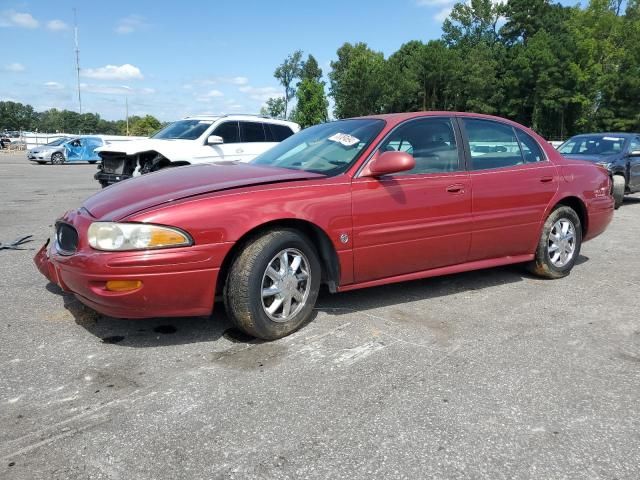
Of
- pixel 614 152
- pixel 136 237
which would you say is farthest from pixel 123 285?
pixel 614 152

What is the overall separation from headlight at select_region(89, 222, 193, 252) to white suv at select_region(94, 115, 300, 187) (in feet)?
21.7

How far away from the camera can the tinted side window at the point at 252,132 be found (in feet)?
36.0

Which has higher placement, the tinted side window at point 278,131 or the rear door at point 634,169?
the tinted side window at point 278,131

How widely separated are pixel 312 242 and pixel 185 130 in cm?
775

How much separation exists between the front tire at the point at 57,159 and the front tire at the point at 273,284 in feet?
88.8

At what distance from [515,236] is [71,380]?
12.0 feet

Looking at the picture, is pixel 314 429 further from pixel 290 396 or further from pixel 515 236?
pixel 515 236

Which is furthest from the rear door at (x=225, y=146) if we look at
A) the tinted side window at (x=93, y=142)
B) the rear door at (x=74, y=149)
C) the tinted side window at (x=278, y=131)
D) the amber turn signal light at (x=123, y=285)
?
the tinted side window at (x=93, y=142)

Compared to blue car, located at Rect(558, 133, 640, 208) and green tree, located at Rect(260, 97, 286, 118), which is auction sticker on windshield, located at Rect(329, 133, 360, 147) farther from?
green tree, located at Rect(260, 97, 286, 118)

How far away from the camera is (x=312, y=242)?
368 centimetres

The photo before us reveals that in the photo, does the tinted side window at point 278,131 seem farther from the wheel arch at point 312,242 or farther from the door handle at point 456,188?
the wheel arch at point 312,242

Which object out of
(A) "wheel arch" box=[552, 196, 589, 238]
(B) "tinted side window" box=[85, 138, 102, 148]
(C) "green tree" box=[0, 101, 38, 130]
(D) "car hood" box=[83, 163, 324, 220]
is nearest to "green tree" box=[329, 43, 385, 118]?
(B) "tinted side window" box=[85, 138, 102, 148]

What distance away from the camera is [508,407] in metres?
2.66

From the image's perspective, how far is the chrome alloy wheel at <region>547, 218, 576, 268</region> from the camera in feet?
16.5
